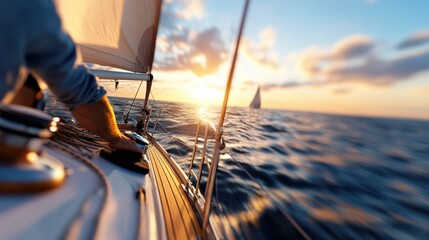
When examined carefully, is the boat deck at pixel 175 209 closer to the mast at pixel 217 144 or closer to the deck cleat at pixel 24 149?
the mast at pixel 217 144

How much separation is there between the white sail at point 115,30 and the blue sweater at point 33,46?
5.53ft

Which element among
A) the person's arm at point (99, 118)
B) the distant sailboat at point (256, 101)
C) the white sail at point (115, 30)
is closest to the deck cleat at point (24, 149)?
A: the person's arm at point (99, 118)

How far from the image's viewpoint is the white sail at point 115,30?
2.08 meters

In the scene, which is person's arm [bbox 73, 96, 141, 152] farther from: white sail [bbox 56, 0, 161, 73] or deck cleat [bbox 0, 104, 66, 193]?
white sail [bbox 56, 0, 161, 73]

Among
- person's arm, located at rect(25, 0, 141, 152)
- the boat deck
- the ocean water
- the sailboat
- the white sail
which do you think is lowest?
the ocean water

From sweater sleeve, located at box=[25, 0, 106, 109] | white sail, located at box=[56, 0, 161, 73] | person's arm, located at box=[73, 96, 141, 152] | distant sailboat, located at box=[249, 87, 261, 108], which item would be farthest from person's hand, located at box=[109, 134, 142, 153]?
distant sailboat, located at box=[249, 87, 261, 108]

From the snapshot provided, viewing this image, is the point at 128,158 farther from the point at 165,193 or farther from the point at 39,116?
the point at 39,116

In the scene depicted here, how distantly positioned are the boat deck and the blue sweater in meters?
0.74

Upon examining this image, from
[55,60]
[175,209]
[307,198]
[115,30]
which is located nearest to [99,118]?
[55,60]

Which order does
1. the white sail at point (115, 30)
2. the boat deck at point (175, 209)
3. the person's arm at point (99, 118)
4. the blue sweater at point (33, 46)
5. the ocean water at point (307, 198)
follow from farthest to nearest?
the ocean water at point (307, 198) < the white sail at point (115, 30) < the boat deck at point (175, 209) < the person's arm at point (99, 118) < the blue sweater at point (33, 46)

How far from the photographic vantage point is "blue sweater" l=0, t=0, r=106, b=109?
364 millimetres

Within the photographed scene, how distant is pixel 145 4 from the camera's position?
270 centimetres

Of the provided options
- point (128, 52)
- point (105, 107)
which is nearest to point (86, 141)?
point (105, 107)

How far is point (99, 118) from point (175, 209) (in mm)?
645
